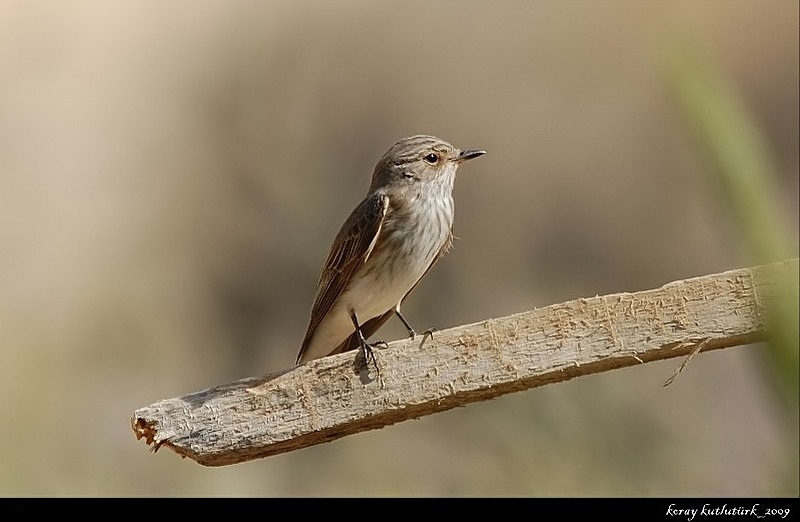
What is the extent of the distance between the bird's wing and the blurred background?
2154mm

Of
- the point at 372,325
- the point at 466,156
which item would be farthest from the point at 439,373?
the point at 466,156

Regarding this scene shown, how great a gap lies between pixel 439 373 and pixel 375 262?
2.09 meters

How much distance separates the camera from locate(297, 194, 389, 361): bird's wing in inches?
167

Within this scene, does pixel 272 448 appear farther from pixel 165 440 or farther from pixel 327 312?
pixel 327 312

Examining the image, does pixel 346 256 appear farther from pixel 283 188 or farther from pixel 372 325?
pixel 283 188

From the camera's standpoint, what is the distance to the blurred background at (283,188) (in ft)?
24.2

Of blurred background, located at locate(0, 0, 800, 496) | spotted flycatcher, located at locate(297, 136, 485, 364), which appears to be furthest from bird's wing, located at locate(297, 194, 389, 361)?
blurred background, located at locate(0, 0, 800, 496)

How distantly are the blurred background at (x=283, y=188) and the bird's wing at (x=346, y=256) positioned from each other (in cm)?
215

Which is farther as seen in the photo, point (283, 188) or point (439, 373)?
point (283, 188)

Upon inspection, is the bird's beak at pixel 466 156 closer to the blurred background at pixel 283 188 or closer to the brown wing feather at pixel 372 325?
the brown wing feather at pixel 372 325

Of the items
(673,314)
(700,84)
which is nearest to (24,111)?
(673,314)

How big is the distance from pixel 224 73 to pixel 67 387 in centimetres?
330

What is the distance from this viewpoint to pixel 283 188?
28.4 ft

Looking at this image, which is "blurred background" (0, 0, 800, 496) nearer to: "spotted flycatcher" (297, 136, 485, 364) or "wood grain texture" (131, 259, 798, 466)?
"spotted flycatcher" (297, 136, 485, 364)
